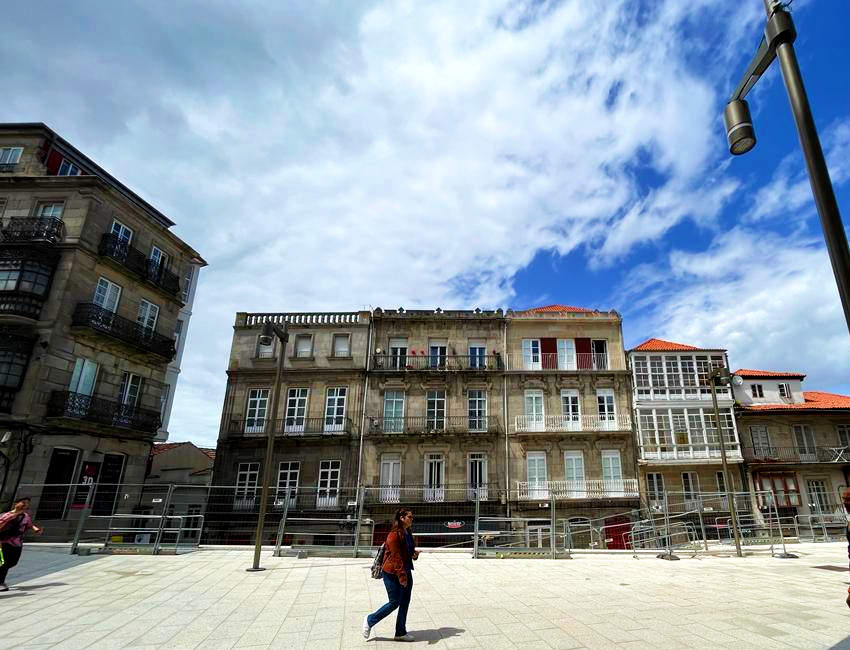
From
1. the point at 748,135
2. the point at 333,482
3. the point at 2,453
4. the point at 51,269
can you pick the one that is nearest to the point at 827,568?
the point at 748,135

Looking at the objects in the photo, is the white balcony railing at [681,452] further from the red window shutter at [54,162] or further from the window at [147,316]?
the red window shutter at [54,162]

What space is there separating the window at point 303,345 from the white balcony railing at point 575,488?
14.6 meters

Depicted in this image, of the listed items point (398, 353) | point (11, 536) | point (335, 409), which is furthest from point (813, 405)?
point (11, 536)

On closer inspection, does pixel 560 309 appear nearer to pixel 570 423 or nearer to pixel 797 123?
pixel 570 423

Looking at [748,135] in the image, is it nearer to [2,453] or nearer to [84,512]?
[84,512]

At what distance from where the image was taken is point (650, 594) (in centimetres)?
825

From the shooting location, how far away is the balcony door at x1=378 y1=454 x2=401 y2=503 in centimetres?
2552

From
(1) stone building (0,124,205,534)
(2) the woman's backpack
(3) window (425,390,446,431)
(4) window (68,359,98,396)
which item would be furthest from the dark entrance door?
(3) window (425,390,446,431)

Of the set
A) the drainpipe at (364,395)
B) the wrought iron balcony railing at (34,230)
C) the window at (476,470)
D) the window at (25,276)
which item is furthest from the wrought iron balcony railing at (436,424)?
the wrought iron balcony railing at (34,230)

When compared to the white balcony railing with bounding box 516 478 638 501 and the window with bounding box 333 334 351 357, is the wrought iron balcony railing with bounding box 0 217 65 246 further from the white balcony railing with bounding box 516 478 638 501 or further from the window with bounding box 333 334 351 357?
the white balcony railing with bounding box 516 478 638 501

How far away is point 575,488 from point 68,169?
1208 inches

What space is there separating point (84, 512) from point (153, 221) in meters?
16.1

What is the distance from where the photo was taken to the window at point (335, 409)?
26.9 m

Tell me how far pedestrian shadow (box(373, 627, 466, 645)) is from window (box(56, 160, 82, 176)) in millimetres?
26158
